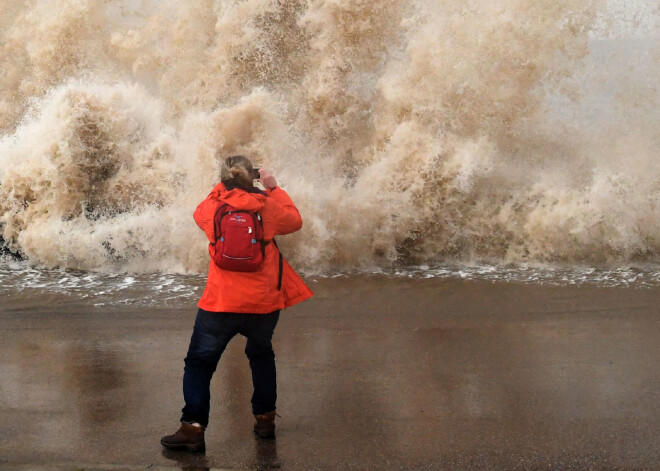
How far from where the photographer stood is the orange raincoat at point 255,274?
383cm

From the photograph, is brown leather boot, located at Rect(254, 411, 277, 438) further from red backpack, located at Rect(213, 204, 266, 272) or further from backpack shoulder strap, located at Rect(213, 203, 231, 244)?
backpack shoulder strap, located at Rect(213, 203, 231, 244)

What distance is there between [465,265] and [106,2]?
9.32 meters

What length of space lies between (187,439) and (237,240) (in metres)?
0.98

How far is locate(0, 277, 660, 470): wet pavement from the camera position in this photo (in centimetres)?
371

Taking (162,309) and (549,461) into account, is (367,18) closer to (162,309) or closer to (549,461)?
(162,309)

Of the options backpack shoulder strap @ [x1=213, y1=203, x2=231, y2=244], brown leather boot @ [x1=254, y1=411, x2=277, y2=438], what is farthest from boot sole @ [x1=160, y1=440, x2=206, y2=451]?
backpack shoulder strap @ [x1=213, y1=203, x2=231, y2=244]

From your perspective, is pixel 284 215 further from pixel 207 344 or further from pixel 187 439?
pixel 187 439

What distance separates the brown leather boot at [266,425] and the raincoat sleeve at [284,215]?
93 centimetres

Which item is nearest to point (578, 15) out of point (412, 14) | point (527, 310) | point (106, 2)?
A: point (412, 14)

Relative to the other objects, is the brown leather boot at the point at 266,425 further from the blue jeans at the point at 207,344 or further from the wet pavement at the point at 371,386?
the blue jeans at the point at 207,344

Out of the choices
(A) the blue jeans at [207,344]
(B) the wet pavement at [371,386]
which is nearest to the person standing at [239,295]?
(A) the blue jeans at [207,344]

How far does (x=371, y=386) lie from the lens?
4758 millimetres

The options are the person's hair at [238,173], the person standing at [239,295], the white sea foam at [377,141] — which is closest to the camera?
the person standing at [239,295]

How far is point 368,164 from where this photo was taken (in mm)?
11016
